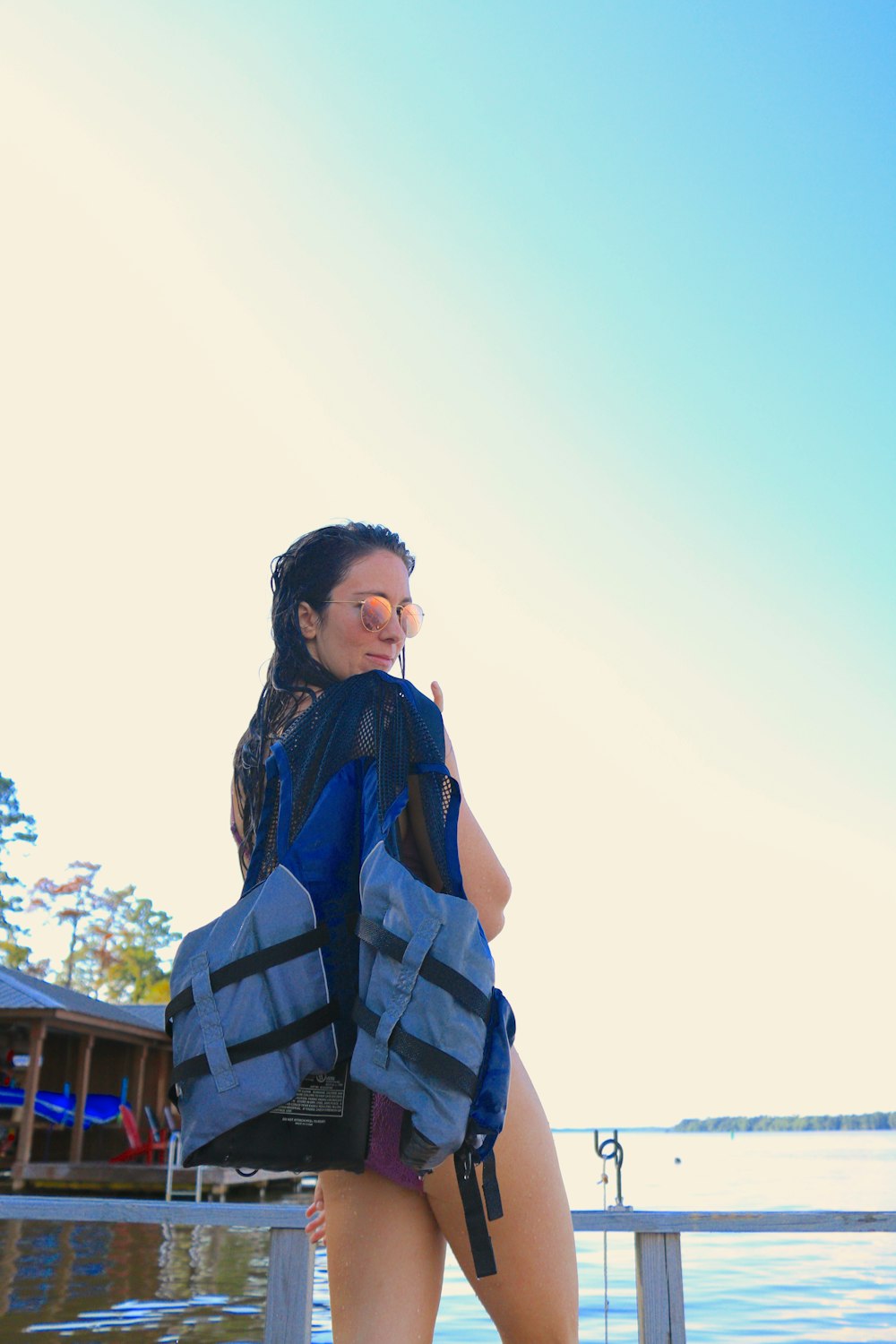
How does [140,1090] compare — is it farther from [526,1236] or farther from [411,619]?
[526,1236]

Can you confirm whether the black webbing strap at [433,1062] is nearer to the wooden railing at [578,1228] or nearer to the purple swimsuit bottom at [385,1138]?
the purple swimsuit bottom at [385,1138]

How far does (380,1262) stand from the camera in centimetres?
151

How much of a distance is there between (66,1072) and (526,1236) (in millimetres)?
27538

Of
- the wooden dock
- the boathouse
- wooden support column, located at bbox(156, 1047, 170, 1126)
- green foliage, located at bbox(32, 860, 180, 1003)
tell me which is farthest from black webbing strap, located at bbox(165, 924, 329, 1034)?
green foliage, located at bbox(32, 860, 180, 1003)

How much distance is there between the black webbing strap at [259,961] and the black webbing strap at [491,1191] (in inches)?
14.5

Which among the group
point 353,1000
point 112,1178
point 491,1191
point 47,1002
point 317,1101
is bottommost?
point 112,1178

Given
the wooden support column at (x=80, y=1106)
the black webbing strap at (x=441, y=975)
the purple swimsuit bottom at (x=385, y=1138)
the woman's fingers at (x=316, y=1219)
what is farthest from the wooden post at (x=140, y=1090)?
the black webbing strap at (x=441, y=975)

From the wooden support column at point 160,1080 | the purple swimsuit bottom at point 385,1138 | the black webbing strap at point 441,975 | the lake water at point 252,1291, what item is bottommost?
the lake water at point 252,1291

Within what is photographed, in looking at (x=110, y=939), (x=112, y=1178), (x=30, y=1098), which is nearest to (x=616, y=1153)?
(x=112, y=1178)

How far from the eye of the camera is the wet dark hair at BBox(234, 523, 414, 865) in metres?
1.88

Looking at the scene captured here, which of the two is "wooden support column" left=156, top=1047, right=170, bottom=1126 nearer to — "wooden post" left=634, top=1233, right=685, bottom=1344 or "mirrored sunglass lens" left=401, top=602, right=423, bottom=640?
"wooden post" left=634, top=1233, right=685, bottom=1344

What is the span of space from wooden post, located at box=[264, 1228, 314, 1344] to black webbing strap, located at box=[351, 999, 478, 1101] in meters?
1.81

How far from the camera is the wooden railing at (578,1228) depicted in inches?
110

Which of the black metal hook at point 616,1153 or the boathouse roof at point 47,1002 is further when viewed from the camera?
the boathouse roof at point 47,1002
